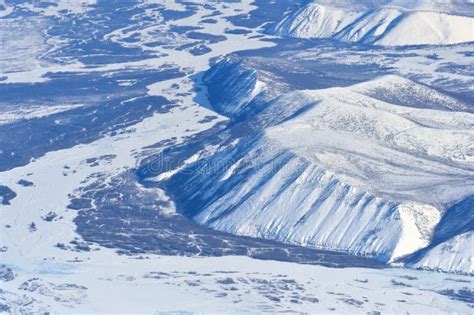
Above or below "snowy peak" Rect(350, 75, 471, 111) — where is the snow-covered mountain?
below

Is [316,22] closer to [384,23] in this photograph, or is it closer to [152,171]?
[384,23]

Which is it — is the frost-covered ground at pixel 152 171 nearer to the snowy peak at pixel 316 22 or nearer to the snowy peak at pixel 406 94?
the snowy peak at pixel 406 94

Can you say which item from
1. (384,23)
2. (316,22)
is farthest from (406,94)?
(316,22)

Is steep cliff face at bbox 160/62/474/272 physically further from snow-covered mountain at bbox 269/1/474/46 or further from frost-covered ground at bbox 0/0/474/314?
snow-covered mountain at bbox 269/1/474/46

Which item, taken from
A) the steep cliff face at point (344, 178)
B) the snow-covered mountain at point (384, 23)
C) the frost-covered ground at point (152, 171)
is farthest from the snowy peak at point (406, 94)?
the snow-covered mountain at point (384, 23)

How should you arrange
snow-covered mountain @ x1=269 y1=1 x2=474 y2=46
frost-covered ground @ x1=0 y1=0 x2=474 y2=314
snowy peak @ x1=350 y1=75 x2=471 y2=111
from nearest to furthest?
1. frost-covered ground @ x1=0 y1=0 x2=474 y2=314
2. snowy peak @ x1=350 y1=75 x2=471 y2=111
3. snow-covered mountain @ x1=269 y1=1 x2=474 y2=46

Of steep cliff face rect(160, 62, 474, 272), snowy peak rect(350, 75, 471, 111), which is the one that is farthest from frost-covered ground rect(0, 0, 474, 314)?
snowy peak rect(350, 75, 471, 111)

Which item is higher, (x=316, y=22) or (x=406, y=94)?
(x=406, y=94)
